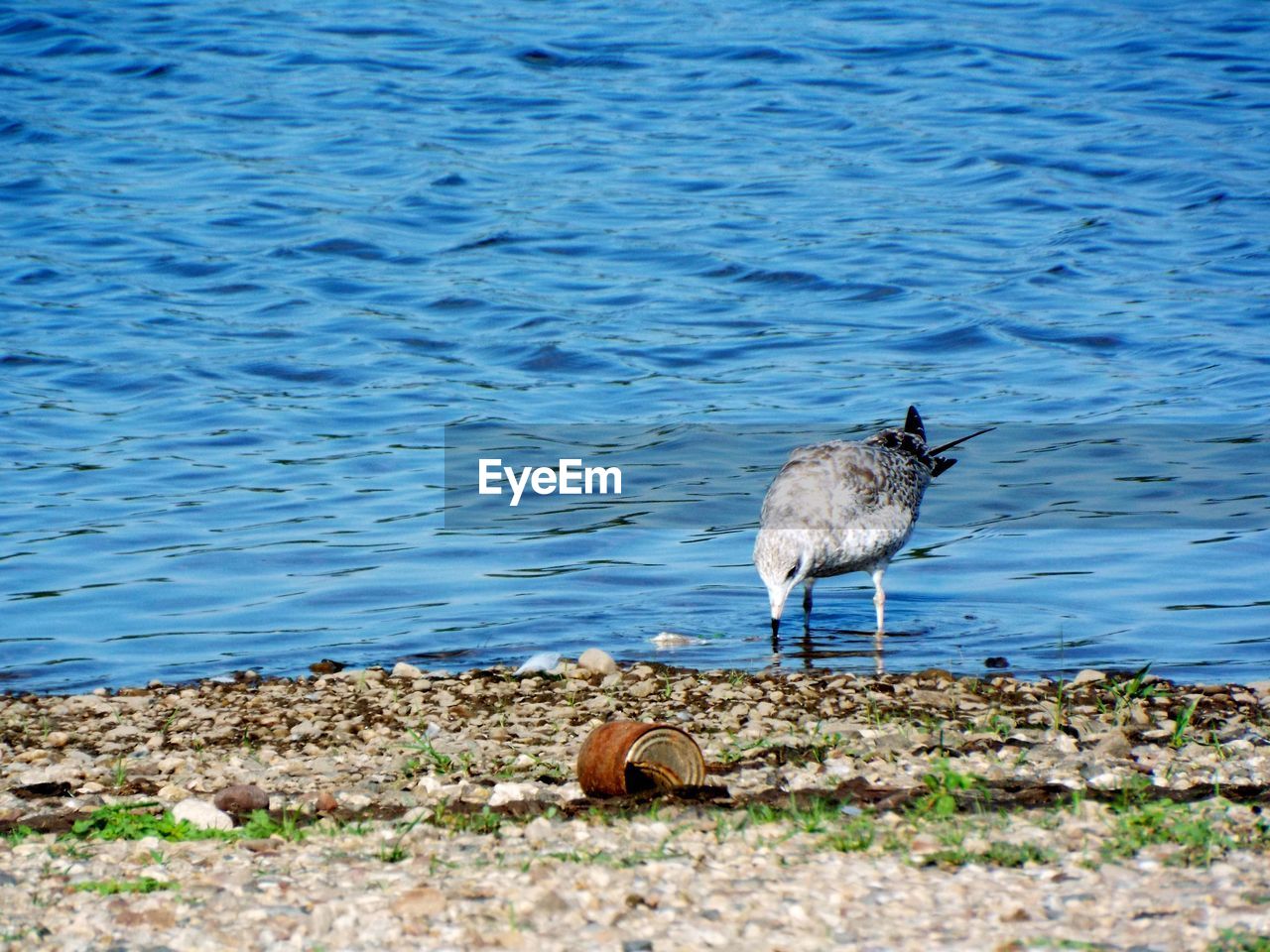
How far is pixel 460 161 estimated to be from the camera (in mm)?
26344

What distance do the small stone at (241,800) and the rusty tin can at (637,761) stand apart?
1185 mm

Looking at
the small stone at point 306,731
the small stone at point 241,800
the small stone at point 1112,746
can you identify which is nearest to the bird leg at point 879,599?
the small stone at point 1112,746

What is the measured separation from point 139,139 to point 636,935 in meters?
25.3

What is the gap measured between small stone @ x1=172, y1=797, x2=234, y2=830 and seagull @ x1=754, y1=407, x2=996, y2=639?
15.0ft

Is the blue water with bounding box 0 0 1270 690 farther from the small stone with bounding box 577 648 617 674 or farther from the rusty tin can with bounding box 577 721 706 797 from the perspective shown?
the rusty tin can with bounding box 577 721 706 797

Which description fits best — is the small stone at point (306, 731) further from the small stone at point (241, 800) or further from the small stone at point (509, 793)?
the small stone at point (509, 793)

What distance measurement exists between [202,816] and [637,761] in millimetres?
1568

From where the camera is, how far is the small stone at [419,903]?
4.87 meters

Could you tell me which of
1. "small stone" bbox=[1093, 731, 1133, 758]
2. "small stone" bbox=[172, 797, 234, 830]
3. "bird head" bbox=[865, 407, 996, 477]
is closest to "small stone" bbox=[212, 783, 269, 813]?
"small stone" bbox=[172, 797, 234, 830]

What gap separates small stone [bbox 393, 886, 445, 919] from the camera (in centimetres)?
487

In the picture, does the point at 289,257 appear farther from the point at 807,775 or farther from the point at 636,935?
the point at 636,935

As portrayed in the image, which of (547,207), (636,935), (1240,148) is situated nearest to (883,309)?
(547,207)

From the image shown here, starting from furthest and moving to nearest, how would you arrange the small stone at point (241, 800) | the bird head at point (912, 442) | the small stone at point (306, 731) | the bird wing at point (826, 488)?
the bird head at point (912, 442) → the bird wing at point (826, 488) → the small stone at point (306, 731) → the small stone at point (241, 800)

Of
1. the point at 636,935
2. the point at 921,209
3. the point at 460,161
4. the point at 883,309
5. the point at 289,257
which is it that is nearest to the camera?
the point at 636,935
